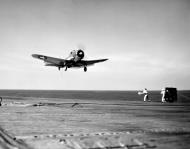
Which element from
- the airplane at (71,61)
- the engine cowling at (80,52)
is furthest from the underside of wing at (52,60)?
the engine cowling at (80,52)

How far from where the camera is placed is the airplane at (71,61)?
39.6 meters

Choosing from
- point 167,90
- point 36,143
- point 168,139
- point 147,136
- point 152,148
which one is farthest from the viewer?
point 167,90

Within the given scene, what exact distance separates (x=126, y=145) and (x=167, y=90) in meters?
34.6

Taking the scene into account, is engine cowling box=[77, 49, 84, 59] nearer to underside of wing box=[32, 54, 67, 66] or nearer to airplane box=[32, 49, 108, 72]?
airplane box=[32, 49, 108, 72]

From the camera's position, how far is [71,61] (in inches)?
1606

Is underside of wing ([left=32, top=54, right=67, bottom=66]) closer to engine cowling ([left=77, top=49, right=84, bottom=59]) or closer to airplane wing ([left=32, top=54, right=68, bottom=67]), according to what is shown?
airplane wing ([left=32, top=54, right=68, bottom=67])

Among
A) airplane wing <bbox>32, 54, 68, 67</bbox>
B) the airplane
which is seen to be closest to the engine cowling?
the airplane

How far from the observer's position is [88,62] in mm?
Result: 42344

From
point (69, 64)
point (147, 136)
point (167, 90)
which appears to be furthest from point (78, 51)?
point (147, 136)

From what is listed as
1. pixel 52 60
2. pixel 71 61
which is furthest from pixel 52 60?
pixel 71 61

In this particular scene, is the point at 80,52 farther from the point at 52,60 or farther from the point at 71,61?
the point at 52,60

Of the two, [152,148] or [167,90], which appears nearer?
[152,148]

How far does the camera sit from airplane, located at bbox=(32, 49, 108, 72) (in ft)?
130

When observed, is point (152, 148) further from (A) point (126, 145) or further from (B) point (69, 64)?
(B) point (69, 64)
